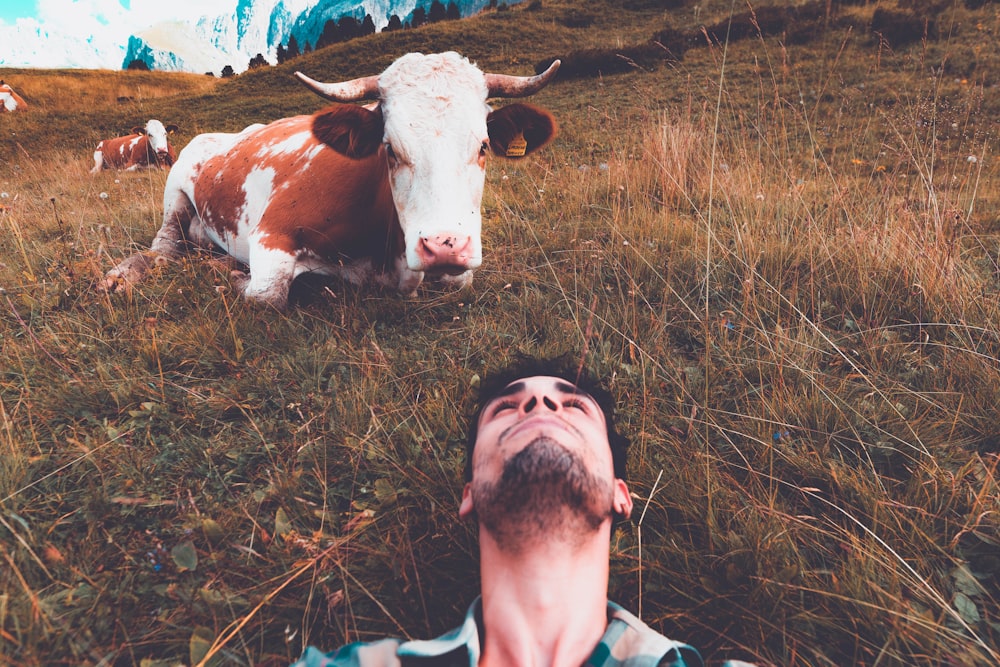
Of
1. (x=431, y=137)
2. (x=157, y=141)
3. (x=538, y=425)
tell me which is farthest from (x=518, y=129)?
(x=157, y=141)

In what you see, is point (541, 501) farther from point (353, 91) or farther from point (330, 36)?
point (330, 36)

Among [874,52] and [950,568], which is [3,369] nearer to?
[950,568]

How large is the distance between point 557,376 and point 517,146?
236 centimetres

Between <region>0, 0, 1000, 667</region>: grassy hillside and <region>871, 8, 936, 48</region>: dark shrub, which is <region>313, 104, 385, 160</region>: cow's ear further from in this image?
<region>871, 8, 936, 48</region>: dark shrub

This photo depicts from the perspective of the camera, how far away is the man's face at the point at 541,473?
1.55m

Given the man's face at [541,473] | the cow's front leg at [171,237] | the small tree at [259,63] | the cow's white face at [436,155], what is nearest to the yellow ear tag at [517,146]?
the cow's white face at [436,155]

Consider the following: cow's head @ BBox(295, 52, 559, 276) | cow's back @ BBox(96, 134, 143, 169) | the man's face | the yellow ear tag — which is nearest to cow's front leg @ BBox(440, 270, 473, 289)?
cow's head @ BBox(295, 52, 559, 276)

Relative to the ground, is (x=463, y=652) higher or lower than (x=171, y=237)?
lower

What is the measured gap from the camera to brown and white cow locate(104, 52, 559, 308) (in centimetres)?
298

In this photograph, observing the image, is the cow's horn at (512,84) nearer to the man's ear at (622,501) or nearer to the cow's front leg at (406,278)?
the cow's front leg at (406,278)

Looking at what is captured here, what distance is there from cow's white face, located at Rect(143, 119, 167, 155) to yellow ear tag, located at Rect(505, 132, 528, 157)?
479 inches

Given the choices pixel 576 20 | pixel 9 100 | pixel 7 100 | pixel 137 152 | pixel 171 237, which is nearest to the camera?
pixel 171 237

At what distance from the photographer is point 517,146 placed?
3975 millimetres

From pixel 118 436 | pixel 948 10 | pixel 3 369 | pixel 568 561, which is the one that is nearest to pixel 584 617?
pixel 568 561
